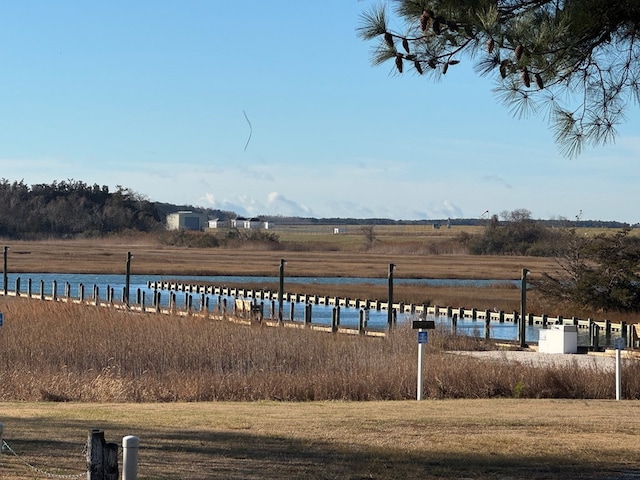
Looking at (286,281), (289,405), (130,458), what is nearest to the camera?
(130,458)

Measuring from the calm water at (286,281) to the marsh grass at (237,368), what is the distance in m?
10.2

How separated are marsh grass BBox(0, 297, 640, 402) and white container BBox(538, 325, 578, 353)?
→ 209 centimetres

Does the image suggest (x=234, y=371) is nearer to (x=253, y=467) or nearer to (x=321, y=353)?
(x=321, y=353)

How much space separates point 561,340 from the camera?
31594mm

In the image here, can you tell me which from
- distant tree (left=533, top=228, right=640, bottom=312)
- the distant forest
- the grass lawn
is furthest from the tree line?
the grass lawn

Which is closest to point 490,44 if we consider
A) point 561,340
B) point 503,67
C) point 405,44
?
point 503,67

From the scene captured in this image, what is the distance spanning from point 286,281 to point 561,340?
45.5 metres

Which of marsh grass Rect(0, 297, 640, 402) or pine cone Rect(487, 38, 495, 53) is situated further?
marsh grass Rect(0, 297, 640, 402)

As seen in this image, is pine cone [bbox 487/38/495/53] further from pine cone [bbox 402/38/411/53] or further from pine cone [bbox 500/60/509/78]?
pine cone [bbox 402/38/411/53]

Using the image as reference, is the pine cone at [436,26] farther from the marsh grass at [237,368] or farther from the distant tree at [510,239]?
the distant tree at [510,239]

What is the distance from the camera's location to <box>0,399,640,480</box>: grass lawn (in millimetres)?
12109

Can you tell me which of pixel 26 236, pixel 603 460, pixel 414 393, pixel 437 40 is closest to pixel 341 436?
pixel 603 460

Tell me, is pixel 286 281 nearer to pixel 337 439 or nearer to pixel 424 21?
pixel 337 439

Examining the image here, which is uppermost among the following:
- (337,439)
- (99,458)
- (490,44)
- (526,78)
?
(490,44)
